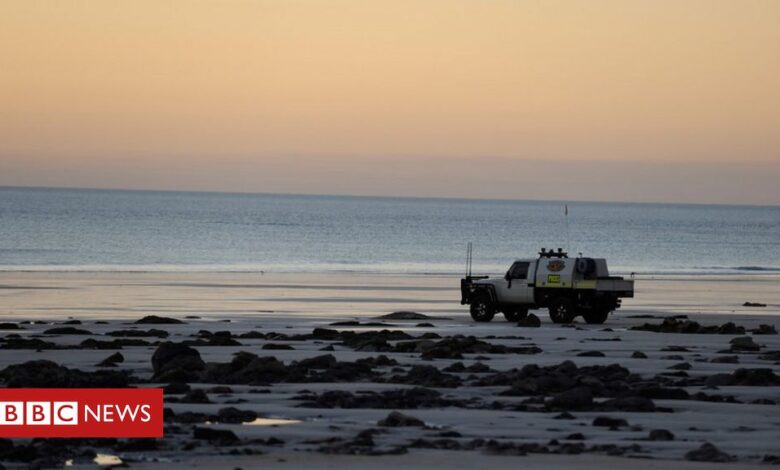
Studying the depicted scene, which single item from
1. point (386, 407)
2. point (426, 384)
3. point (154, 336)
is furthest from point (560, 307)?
point (386, 407)

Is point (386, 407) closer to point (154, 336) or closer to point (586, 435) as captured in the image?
point (586, 435)

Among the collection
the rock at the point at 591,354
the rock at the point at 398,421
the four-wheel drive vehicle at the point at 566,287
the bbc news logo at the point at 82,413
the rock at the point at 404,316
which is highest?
the four-wheel drive vehicle at the point at 566,287

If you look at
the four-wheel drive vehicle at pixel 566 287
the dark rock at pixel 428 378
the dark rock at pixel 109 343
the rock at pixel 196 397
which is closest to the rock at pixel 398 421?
the rock at pixel 196 397

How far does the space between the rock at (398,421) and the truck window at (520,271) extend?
2207 centimetres

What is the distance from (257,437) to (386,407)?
337cm

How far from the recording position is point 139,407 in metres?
18.6

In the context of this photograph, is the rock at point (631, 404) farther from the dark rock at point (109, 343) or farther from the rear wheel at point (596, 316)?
the rear wheel at point (596, 316)

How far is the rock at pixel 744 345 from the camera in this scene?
31391 mm

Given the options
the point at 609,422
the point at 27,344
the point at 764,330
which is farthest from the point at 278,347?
the point at 764,330

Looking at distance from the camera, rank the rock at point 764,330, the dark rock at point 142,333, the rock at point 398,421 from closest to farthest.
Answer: the rock at point 398,421 < the dark rock at point 142,333 < the rock at point 764,330

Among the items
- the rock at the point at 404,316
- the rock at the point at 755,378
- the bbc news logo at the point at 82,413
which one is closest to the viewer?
the bbc news logo at the point at 82,413

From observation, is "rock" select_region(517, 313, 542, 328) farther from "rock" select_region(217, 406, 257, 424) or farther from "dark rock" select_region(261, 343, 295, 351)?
"rock" select_region(217, 406, 257, 424)

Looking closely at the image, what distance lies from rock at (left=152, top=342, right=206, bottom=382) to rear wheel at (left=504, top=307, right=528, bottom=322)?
17.3m

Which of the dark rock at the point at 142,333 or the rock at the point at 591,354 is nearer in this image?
the rock at the point at 591,354
